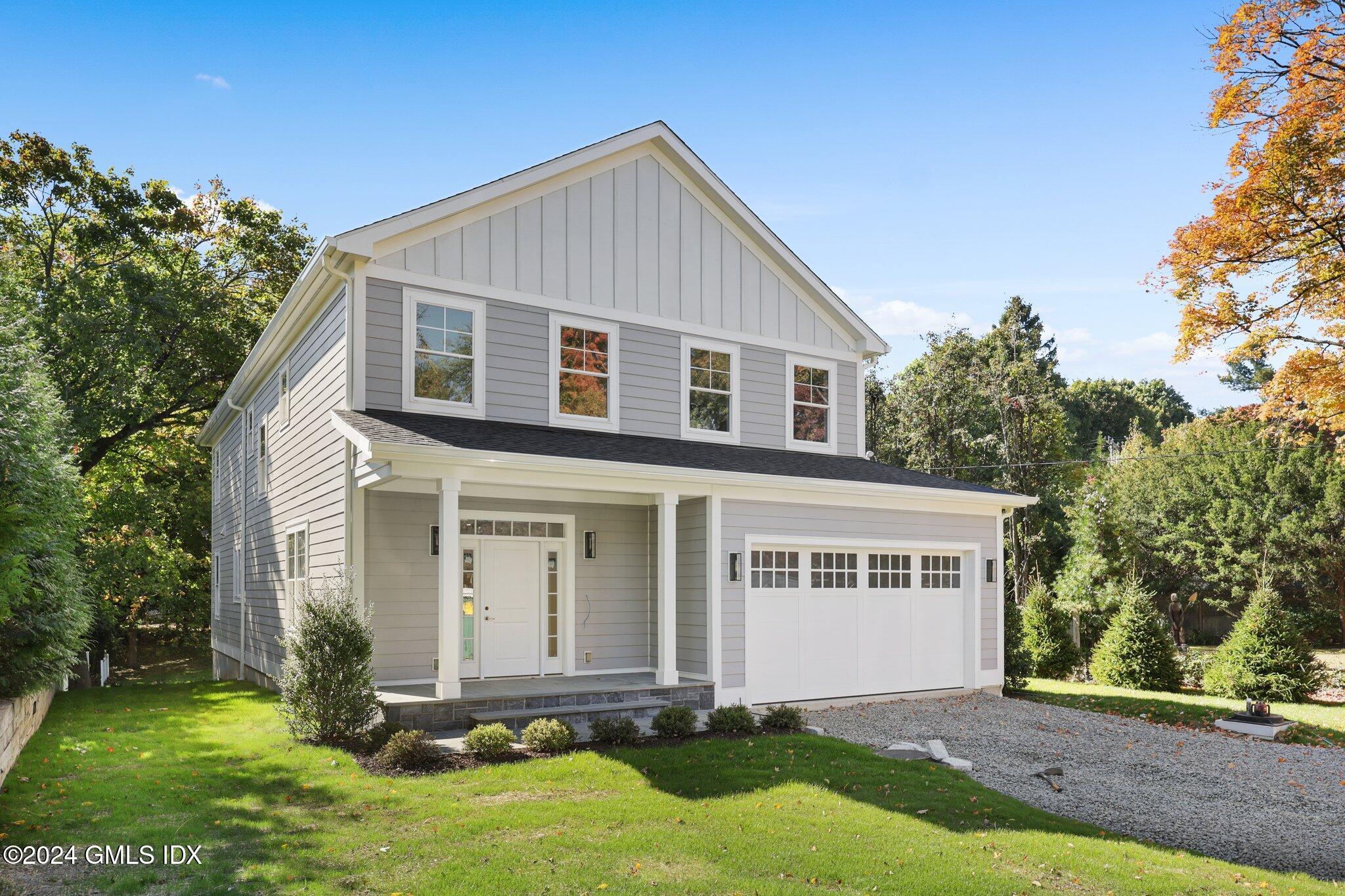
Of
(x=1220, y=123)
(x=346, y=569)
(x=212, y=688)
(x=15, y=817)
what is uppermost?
(x=1220, y=123)

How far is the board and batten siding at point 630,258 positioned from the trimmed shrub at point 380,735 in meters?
5.56

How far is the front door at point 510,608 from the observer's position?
462 inches

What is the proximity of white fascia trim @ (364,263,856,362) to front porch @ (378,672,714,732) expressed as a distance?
500 centimetres

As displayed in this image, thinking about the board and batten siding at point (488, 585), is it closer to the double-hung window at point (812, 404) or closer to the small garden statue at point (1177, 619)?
the double-hung window at point (812, 404)

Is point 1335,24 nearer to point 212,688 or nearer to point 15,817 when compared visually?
point 15,817

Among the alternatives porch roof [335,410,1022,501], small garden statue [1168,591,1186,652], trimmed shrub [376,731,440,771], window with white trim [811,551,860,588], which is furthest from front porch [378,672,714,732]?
small garden statue [1168,591,1186,652]

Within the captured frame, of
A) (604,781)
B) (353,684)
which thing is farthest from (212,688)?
(604,781)

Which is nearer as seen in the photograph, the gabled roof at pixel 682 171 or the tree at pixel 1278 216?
the gabled roof at pixel 682 171

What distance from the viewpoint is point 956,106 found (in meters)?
14.7

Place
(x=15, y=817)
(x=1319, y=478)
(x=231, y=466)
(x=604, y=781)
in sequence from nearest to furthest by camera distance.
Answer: (x=15, y=817) → (x=604, y=781) → (x=231, y=466) → (x=1319, y=478)

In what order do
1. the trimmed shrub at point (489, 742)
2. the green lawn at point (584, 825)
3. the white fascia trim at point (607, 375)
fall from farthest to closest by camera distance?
the white fascia trim at point (607, 375) < the trimmed shrub at point (489, 742) < the green lawn at point (584, 825)

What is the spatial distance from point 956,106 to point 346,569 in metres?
11.8

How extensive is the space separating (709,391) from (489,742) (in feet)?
22.7

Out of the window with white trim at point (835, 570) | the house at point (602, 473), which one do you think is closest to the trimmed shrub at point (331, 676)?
the house at point (602, 473)
